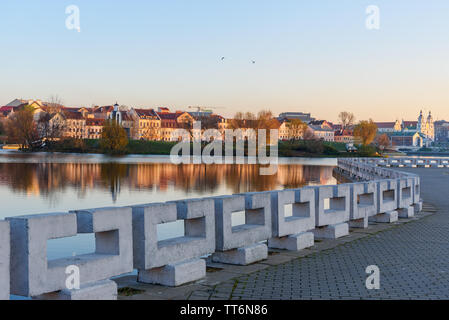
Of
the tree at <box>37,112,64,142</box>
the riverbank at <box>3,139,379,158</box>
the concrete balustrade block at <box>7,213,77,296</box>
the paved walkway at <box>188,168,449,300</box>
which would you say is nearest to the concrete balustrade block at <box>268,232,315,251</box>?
the paved walkway at <box>188,168,449,300</box>

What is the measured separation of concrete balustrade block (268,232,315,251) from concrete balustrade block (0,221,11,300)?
21.0 ft

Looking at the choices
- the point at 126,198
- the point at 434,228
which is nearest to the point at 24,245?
the point at 434,228

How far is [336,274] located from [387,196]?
8162mm

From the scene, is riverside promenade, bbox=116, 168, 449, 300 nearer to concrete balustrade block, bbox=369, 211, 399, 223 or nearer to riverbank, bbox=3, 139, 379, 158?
concrete balustrade block, bbox=369, 211, 399, 223

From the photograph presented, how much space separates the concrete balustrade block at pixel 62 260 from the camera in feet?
21.4

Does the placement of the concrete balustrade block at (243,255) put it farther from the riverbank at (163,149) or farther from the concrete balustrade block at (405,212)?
the riverbank at (163,149)

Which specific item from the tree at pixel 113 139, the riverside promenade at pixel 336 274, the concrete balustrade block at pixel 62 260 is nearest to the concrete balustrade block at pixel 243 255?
the riverside promenade at pixel 336 274

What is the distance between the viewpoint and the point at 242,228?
10320 mm

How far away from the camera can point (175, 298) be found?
7.71m

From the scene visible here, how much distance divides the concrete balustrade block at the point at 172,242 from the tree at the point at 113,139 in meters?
96.3

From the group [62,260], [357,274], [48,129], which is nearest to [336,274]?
[357,274]

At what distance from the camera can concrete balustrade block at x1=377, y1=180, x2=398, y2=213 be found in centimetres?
1564
